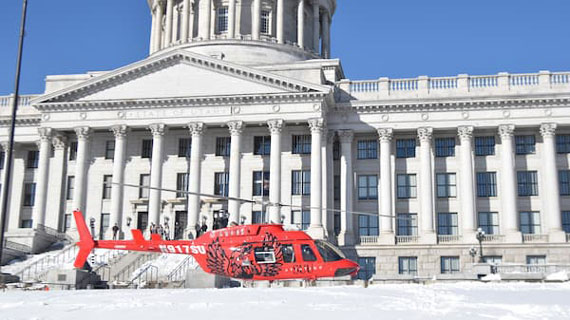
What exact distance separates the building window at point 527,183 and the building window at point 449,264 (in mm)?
7280

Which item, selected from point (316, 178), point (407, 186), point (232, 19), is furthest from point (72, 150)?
point (407, 186)

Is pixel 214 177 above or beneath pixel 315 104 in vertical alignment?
beneath

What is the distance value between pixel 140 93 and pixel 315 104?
13420mm

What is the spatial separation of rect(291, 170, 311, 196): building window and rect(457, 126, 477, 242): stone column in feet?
36.9

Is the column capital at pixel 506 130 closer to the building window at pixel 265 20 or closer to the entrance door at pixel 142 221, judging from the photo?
the building window at pixel 265 20

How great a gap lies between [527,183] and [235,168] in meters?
21.5

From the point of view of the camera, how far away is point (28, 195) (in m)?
60.2

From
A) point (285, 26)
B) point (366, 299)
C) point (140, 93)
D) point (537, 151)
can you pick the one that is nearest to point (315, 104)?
point (140, 93)

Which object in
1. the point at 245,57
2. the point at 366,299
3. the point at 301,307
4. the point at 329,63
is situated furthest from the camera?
the point at 245,57

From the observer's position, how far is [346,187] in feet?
179

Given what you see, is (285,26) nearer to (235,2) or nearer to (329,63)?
(235,2)

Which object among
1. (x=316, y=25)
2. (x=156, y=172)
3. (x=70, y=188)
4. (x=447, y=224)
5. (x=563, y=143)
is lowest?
(x=447, y=224)

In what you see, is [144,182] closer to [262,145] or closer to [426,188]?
[262,145]

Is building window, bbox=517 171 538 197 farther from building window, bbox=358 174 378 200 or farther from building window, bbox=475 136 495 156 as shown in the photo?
building window, bbox=358 174 378 200
